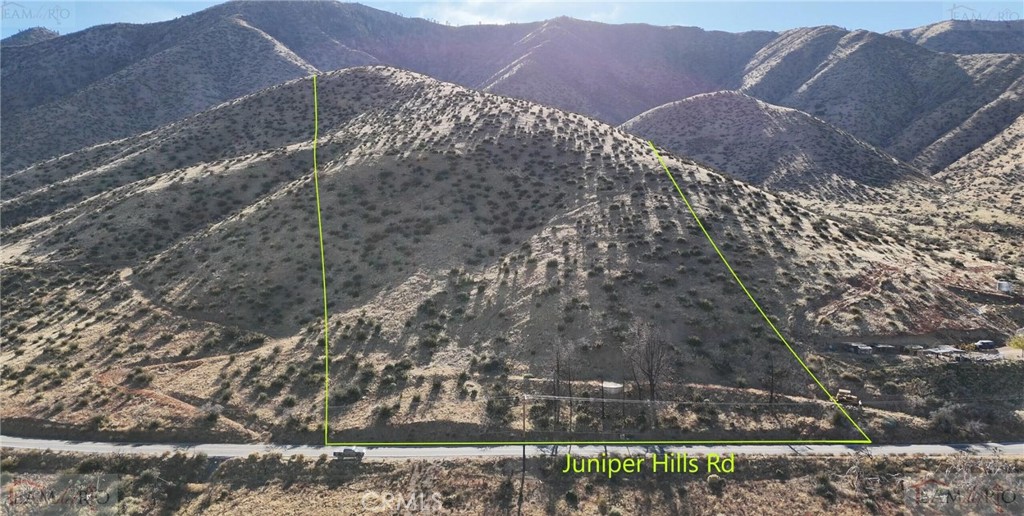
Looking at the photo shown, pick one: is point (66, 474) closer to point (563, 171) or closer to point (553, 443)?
point (553, 443)

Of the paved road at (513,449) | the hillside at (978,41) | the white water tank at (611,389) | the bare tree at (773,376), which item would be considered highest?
the hillside at (978,41)

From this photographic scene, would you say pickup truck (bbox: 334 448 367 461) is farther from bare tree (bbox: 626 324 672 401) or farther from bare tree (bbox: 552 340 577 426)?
bare tree (bbox: 626 324 672 401)

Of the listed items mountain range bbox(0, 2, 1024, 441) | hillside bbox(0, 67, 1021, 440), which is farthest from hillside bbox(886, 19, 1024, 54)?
hillside bbox(0, 67, 1021, 440)

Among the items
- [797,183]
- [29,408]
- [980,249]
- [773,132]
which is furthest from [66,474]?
[773,132]

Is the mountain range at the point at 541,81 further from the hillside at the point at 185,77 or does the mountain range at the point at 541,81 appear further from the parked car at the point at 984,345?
the parked car at the point at 984,345

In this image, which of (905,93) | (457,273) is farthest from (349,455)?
(905,93)

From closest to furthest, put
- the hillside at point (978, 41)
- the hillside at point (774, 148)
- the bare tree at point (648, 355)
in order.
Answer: the bare tree at point (648, 355)
the hillside at point (774, 148)
the hillside at point (978, 41)

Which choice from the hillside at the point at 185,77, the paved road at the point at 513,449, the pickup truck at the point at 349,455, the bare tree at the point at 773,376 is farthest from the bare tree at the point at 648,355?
the hillside at the point at 185,77
